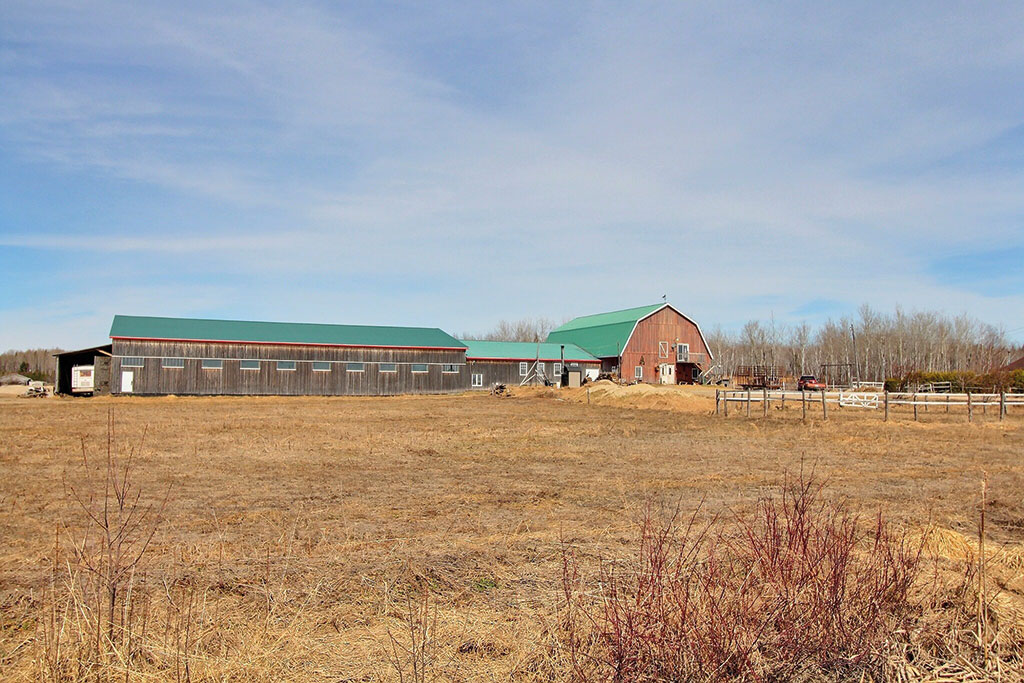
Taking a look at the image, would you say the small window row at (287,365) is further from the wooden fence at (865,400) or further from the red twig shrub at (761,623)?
the red twig shrub at (761,623)

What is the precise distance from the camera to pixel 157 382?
165ft

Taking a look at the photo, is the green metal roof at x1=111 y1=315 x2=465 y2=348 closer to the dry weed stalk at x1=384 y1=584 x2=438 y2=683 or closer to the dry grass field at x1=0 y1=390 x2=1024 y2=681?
the dry grass field at x1=0 y1=390 x2=1024 y2=681

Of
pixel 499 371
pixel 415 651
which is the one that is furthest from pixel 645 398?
pixel 415 651

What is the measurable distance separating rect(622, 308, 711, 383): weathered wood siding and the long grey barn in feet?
54.4

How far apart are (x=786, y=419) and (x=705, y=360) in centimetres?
4308

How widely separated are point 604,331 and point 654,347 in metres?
6.69

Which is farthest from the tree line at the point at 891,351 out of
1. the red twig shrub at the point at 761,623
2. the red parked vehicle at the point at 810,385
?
the red twig shrub at the point at 761,623

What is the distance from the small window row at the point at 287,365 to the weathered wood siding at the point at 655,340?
1770 cm

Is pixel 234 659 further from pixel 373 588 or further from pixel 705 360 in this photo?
pixel 705 360

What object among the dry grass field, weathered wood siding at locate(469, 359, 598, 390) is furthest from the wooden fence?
weathered wood siding at locate(469, 359, 598, 390)

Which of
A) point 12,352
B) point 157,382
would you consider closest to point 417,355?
point 157,382

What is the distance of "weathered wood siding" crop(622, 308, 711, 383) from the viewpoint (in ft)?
222

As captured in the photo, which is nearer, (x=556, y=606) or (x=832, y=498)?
(x=556, y=606)

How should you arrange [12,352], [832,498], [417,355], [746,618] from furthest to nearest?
1. [12,352]
2. [417,355]
3. [832,498]
4. [746,618]
